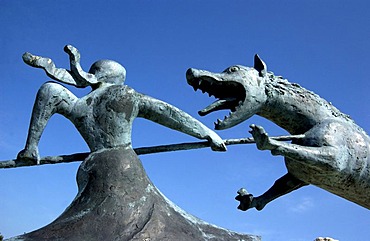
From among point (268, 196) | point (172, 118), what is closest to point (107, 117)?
point (172, 118)

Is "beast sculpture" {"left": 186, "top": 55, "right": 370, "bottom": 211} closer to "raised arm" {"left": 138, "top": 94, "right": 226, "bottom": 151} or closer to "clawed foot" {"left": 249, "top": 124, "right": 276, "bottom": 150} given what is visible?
"clawed foot" {"left": 249, "top": 124, "right": 276, "bottom": 150}

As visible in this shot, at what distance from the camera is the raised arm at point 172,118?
11.6 feet

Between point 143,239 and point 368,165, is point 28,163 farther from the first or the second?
point 368,165

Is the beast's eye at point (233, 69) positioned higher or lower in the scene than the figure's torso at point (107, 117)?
higher

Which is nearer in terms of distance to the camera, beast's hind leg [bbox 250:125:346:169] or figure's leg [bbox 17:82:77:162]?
figure's leg [bbox 17:82:77:162]

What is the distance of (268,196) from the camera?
4609mm

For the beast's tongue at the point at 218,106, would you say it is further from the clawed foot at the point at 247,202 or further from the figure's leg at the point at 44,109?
the figure's leg at the point at 44,109

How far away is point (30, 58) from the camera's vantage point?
3.58m

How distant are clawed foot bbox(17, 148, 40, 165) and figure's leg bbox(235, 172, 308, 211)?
184cm

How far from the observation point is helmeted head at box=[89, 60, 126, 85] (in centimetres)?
375

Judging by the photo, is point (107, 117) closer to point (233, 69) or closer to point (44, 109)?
point (44, 109)

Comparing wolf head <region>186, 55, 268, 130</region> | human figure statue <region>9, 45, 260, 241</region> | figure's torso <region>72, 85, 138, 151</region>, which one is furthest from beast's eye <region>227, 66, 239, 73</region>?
figure's torso <region>72, 85, 138, 151</region>

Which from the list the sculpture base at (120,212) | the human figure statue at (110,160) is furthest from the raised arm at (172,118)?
the sculpture base at (120,212)

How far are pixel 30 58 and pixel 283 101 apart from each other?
2.06 metres
